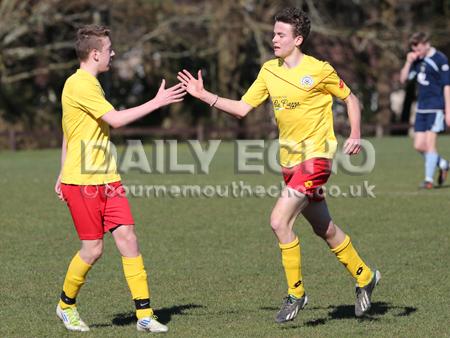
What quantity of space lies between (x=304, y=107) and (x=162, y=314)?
186cm

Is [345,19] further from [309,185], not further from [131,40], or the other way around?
[309,185]

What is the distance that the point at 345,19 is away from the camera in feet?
140

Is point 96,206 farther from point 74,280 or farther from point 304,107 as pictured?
point 304,107

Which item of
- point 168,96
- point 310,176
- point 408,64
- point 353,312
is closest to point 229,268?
point 353,312

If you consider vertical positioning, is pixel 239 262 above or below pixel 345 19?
below

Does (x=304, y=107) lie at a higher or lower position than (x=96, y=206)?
higher

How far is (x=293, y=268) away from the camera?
6953 mm

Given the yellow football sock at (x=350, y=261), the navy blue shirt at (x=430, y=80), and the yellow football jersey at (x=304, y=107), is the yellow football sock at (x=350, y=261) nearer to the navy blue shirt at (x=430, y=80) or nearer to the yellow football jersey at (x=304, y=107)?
the yellow football jersey at (x=304, y=107)

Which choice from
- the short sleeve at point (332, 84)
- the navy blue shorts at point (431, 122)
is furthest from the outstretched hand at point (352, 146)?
the navy blue shorts at point (431, 122)

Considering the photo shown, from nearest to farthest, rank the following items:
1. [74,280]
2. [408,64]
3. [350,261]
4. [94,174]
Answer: [94,174], [74,280], [350,261], [408,64]

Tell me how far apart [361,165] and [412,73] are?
22.0 ft

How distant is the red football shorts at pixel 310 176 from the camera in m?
6.98

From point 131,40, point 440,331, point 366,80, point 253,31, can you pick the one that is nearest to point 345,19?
point 366,80

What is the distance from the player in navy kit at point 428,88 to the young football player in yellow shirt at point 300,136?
8.06 metres
